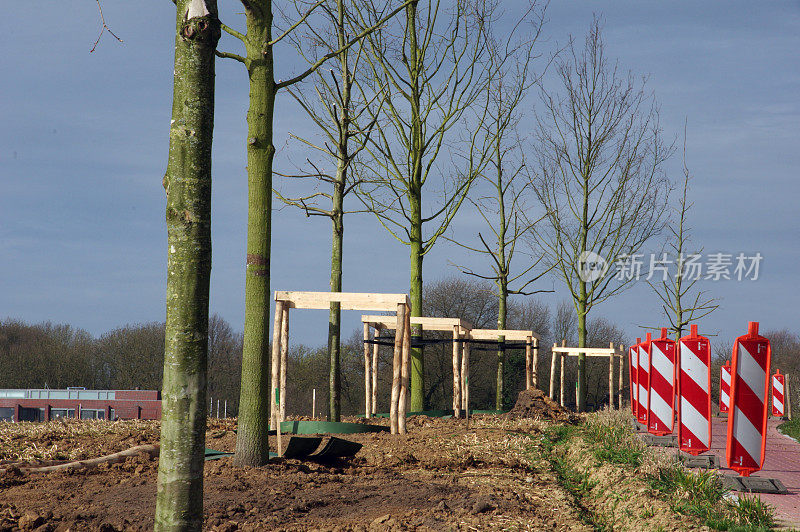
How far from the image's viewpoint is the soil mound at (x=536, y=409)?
1808 cm

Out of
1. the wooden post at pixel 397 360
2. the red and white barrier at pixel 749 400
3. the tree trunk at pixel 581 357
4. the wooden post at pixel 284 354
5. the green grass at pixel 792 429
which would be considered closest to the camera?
the red and white barrier at pixel 749 400

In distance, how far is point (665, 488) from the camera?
698 cm

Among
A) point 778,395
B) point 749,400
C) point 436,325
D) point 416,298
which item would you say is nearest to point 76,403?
point 416,298

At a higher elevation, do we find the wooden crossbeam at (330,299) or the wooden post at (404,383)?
the wooden crossbeam at (330,299)

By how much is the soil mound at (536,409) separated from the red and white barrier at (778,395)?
882cm

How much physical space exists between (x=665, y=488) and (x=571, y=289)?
803 inches

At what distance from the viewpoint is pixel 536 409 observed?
18406 millimetres

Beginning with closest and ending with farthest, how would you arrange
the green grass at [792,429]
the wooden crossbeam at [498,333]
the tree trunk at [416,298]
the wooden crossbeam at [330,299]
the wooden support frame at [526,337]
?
1. the wooden crossbeam at [330,299]
2. the green grass at [792,429]
3. the tree trunk at [416,298]
4. the wooden crossbeam at [498,333]
5. the wooden support frame at [526,337]

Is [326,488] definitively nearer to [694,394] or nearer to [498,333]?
[694,394]

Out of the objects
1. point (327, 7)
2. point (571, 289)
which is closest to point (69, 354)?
point (571, 289)

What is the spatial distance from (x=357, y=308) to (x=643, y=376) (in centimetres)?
510

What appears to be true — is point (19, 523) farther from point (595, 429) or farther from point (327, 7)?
point (327, 7)

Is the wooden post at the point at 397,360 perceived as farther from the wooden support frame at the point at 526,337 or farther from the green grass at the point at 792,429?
the green grass at the point at 792,429

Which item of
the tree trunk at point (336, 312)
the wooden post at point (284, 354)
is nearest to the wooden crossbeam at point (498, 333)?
the tree trunk at point (336, 312)
